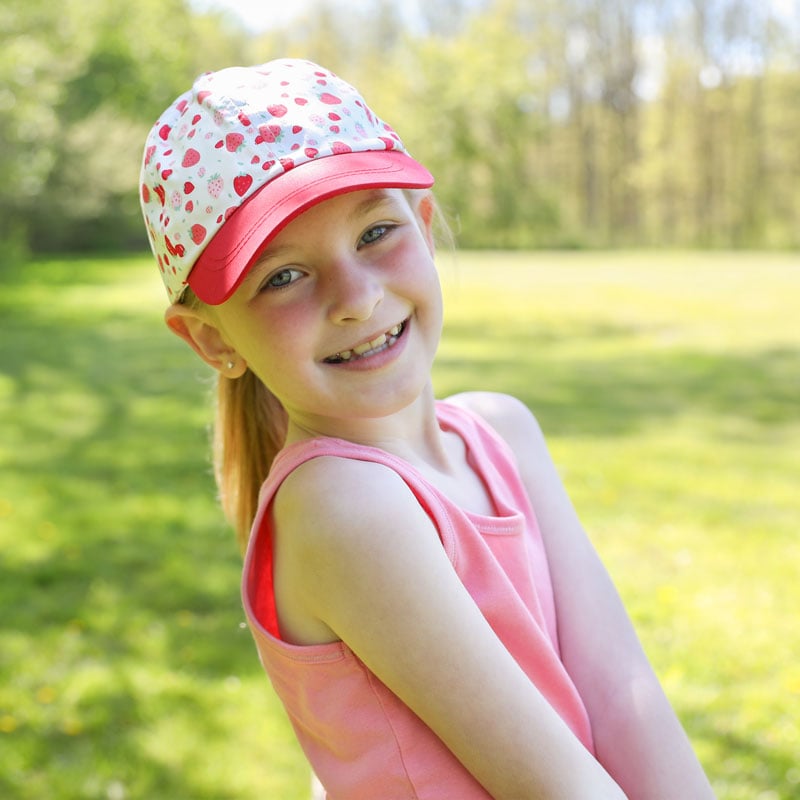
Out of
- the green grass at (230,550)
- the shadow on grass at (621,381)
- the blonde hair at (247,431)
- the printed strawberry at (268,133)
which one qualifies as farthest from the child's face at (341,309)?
the shadow on grass at (621,381)

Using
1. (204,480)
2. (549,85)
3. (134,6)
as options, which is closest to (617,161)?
(549,85)

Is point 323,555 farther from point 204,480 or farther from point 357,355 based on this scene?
point 204,480

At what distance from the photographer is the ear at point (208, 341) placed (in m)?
1.52

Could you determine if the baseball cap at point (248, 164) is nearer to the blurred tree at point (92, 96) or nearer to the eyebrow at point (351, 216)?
the eyebrow at point (351, 216)

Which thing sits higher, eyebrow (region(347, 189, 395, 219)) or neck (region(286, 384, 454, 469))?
eyebrow (region(347, 189, 395, 219))

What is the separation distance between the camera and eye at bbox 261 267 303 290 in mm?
1367

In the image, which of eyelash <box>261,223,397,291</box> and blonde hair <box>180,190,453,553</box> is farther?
blonde hair <box>180,190,453,553</box>

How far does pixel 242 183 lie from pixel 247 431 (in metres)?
0.54

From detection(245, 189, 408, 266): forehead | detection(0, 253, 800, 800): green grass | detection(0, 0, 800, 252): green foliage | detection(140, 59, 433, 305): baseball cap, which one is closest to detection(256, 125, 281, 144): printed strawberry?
detection(140, 59, 433, 305): baseball cap

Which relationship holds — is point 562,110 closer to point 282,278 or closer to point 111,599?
point 111,599

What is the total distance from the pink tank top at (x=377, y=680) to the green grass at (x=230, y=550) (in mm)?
1768

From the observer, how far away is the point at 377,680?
4.24 ft

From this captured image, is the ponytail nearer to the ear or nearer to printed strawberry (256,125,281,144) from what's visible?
the ear

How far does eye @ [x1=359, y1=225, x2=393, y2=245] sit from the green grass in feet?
6.86
